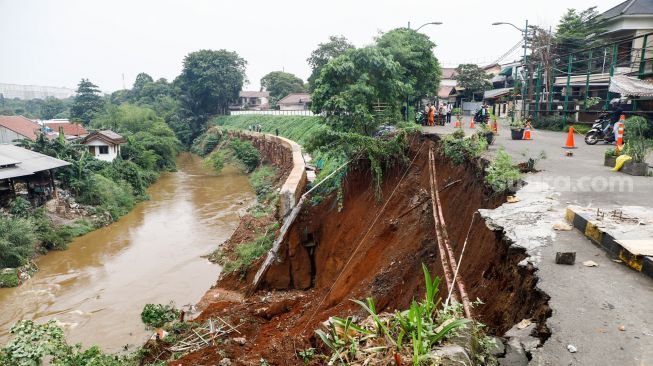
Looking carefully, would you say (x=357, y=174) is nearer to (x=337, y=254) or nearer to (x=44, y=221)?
(x=337, y=254)

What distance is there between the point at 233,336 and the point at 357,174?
546 cm

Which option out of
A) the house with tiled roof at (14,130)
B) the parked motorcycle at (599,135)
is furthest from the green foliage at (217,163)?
the parked motorcycle at (599,135)

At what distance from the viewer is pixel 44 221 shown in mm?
18672

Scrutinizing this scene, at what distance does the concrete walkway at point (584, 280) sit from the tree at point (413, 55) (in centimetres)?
1349

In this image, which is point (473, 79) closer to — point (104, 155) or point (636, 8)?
point (636, 8)

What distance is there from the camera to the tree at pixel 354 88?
44.1ft

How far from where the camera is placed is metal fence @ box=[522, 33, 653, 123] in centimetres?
1627

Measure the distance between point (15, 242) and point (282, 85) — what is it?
53805mm

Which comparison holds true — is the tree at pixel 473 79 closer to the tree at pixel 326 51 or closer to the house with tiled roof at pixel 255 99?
the tree at pixel 326 51

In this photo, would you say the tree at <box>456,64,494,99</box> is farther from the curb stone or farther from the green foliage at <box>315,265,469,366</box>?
the green foliage at <box>315,265,469,366</box>

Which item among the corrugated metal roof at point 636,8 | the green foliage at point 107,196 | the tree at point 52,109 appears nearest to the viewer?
the corrugated metal roof at point 636,8

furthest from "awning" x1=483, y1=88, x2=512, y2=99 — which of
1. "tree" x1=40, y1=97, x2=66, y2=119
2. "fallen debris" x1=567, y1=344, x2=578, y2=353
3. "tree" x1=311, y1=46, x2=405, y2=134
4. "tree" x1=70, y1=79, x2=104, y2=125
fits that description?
"tree" x1=40, y1=97, x2=66, y2=119

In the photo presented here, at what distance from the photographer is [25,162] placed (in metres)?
20.1

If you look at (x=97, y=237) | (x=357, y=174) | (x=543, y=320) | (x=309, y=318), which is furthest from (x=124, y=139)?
(x=543, y=320)
